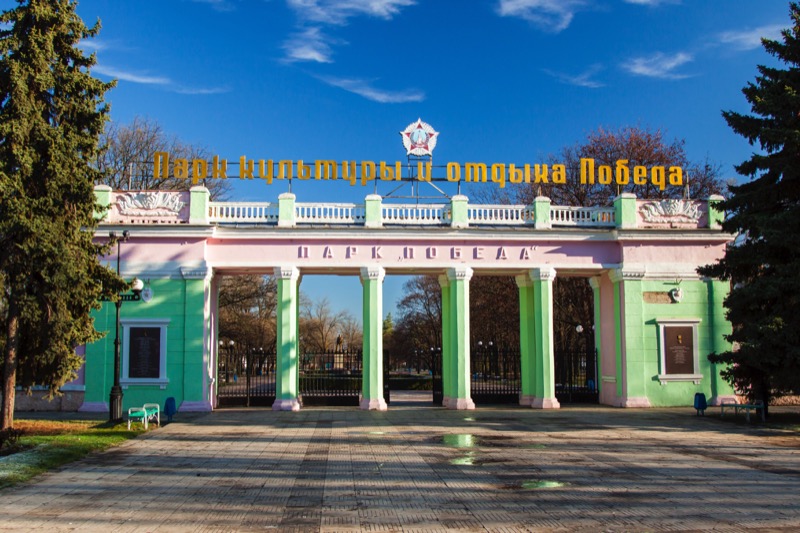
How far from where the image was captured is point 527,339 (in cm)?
2797

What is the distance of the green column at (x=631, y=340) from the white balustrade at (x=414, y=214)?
6.97 m

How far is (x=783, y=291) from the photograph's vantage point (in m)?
18.9

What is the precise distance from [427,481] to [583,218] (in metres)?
18.8

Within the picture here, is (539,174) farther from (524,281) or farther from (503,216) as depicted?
(524,281)

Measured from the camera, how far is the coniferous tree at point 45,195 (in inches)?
666

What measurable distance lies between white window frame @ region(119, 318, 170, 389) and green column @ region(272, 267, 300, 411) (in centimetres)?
392

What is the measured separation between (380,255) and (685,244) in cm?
1142

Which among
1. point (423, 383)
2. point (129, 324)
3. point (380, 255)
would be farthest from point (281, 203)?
point (423, 383)

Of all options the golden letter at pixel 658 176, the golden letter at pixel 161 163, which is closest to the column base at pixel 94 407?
the golden letter at pixel 161 163

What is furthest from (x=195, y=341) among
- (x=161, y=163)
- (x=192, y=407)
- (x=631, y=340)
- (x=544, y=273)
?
(x=631, y=340)

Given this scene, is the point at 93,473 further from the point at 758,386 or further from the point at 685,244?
the point at 685,244

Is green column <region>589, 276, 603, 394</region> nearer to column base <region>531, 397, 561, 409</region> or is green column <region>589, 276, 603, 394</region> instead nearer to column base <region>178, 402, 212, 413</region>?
column base <region>531, 397, 561, 409</region>

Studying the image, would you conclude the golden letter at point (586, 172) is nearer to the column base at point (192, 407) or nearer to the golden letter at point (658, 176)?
the golden letter at point (658, 176)

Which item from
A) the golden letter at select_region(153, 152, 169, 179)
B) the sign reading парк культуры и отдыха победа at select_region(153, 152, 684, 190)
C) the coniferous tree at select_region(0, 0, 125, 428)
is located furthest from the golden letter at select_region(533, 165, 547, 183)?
the coniferous tree at select_region(0, 0, 125, 428)
